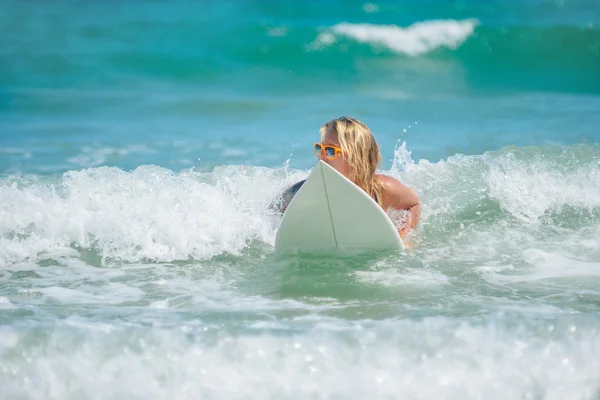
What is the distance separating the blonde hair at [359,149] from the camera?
418 centimetres

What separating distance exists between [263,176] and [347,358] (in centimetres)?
411

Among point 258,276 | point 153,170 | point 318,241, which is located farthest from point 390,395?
point 153,170

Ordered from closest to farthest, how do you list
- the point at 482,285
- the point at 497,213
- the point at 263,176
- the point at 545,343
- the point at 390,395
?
the point at 390,395 < the point at 545,343 < the point at 482,285 < the point at 497,213 < the point at 263,176

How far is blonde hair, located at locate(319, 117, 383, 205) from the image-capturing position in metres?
4.18

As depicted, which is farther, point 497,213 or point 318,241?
point 497,213

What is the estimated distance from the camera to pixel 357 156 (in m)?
4.23

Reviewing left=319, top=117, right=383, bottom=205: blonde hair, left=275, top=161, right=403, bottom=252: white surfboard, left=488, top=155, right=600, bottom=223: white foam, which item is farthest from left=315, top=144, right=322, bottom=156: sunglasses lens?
left=488, top=155, right=600, bottom=223: white foam

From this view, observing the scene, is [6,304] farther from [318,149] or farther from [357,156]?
[357,156]

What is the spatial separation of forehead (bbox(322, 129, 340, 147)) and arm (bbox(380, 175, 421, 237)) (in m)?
0.48

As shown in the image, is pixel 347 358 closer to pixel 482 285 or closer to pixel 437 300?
pixel 437 300

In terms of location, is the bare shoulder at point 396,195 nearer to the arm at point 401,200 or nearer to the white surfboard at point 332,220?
the arm at point 401,200

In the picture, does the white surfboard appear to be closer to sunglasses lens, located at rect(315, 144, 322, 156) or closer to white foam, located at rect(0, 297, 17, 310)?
sunglasses lens, located at rect(315, 144, 322, 156)

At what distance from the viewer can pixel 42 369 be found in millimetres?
2434

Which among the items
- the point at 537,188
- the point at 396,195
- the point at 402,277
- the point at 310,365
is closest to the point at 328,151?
the point at 396,195
